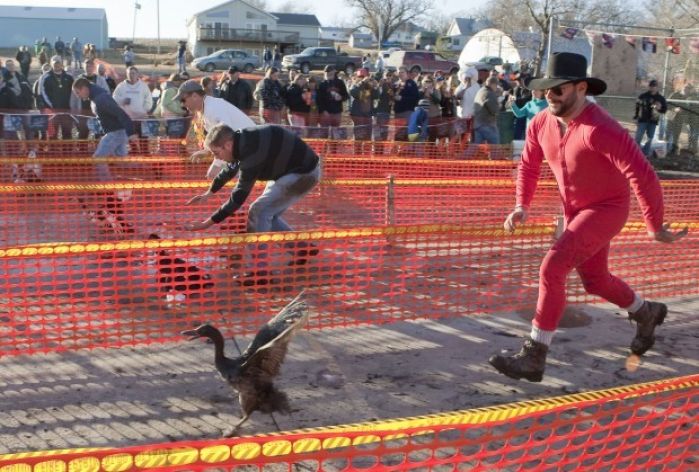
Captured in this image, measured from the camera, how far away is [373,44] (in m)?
89.5

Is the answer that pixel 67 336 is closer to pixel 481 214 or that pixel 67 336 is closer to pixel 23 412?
pixel 23 412

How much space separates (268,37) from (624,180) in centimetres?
7252

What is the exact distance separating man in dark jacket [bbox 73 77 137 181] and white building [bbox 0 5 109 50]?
203 ft

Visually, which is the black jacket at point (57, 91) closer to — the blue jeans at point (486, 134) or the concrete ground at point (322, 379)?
the blue jeans at point (486, 134)

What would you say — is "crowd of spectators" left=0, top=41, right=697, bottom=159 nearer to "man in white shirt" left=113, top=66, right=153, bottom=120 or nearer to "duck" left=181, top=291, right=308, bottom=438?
"man in white shirt" left=113, top=66, right=153, bottom=120

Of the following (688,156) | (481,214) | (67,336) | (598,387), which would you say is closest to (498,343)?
(598,387)

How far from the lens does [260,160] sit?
543 centimetres

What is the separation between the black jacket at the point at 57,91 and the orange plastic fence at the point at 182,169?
149 inches

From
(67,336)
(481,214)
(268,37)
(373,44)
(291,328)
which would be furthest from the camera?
(373,44)

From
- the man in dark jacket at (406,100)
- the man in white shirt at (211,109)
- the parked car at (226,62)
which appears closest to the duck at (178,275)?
the man in white shirt at (211,109)

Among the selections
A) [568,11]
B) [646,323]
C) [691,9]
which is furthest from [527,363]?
[568,11]

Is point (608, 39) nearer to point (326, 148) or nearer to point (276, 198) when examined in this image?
point (326, 148)

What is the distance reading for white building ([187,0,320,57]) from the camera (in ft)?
228

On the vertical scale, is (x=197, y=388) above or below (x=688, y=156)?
below
